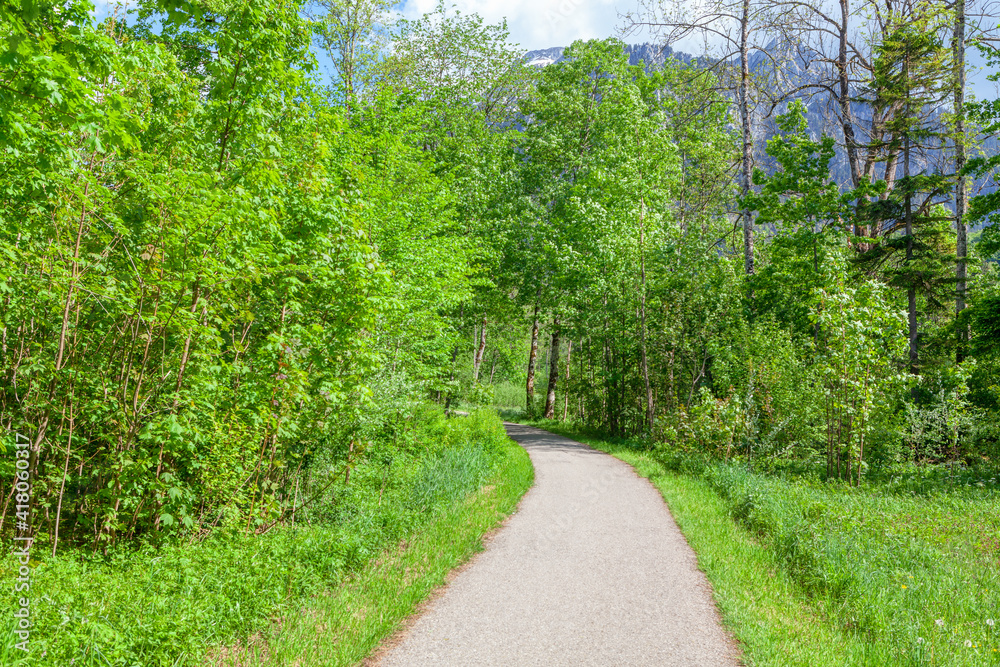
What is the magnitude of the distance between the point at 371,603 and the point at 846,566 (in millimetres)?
5406

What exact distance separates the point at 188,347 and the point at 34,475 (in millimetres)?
2104

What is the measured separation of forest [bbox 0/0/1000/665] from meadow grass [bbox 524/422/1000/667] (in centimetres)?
10

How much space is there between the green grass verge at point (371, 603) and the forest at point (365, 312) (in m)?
0.19

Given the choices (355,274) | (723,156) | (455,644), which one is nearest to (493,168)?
(723,156)

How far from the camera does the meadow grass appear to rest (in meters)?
4.63

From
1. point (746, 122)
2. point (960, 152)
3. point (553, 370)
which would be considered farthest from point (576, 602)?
point (960, 152)

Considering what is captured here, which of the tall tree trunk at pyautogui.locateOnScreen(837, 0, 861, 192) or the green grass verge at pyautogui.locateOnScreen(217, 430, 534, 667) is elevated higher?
the tall tree trunk at pyautogui.locateOnScreen(837, 0, 861, 192)

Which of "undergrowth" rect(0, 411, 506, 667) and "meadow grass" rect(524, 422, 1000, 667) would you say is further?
"meadow grass" rect(524, 422, 1000, 667)

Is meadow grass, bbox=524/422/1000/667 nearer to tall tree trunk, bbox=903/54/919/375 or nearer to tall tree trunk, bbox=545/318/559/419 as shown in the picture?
tall tree trunk, bbox=903/54/919/375

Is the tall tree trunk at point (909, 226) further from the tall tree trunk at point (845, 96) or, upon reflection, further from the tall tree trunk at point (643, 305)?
the tall tree trunk at point (643, 305)

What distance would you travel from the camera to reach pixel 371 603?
193 inches

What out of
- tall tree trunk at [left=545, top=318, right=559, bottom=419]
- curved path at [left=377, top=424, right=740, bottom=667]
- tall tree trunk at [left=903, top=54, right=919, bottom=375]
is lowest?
curved path at [left=377, top=424, right=740, bottom=667]

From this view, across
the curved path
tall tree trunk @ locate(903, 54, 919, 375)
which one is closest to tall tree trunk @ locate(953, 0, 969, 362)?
tall tree trunk @ locate(903, 54, 919, 375)

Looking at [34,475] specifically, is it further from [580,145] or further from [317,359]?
[580,145]
